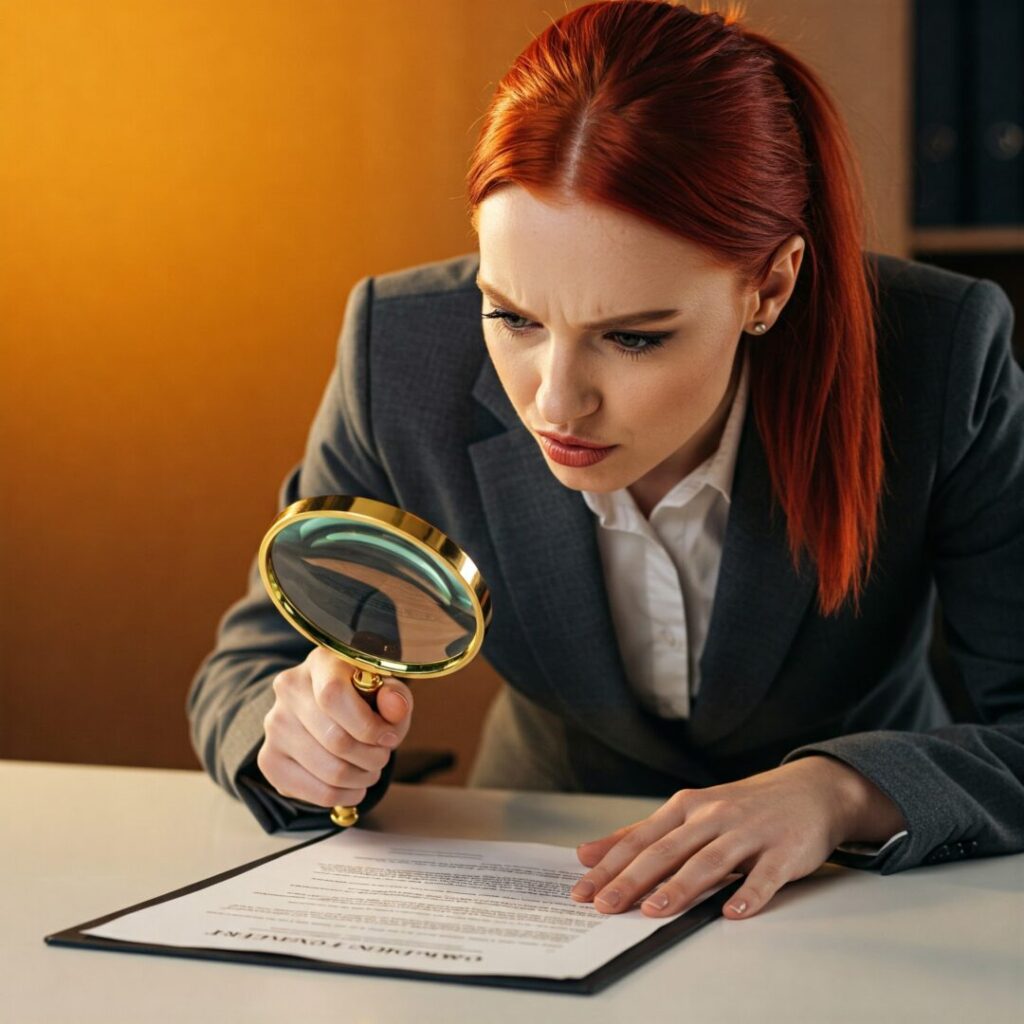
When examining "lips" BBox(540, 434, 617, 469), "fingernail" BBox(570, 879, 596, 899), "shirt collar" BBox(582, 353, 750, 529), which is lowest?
"fingernail" BBox(570, 879, 596, 899)

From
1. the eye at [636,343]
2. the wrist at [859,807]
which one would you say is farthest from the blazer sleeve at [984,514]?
the eye at [636,343]

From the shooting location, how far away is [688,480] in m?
1.50

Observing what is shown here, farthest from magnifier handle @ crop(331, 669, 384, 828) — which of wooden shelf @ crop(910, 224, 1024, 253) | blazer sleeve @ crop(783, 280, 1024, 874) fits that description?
wooden shelf @ crop(910, 224, 1024, 253)

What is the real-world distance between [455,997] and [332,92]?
6.40 ft

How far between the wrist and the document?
167 millimetres

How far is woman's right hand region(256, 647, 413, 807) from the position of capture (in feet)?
3.82

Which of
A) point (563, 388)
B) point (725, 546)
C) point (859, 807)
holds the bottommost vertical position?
point (859, 807)

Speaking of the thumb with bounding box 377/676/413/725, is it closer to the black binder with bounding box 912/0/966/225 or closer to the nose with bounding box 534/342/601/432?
the nose with bounding box 534/342/601/432

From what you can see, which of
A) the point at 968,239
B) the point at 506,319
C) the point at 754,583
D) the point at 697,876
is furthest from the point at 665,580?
the point at 968,239

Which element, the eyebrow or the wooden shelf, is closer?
the eyebrow

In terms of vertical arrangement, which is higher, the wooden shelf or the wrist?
the wooden shelf

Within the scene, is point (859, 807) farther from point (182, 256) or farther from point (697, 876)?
point (182, 256)

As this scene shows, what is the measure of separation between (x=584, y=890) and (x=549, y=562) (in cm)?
51

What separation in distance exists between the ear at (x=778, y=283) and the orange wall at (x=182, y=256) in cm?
125
